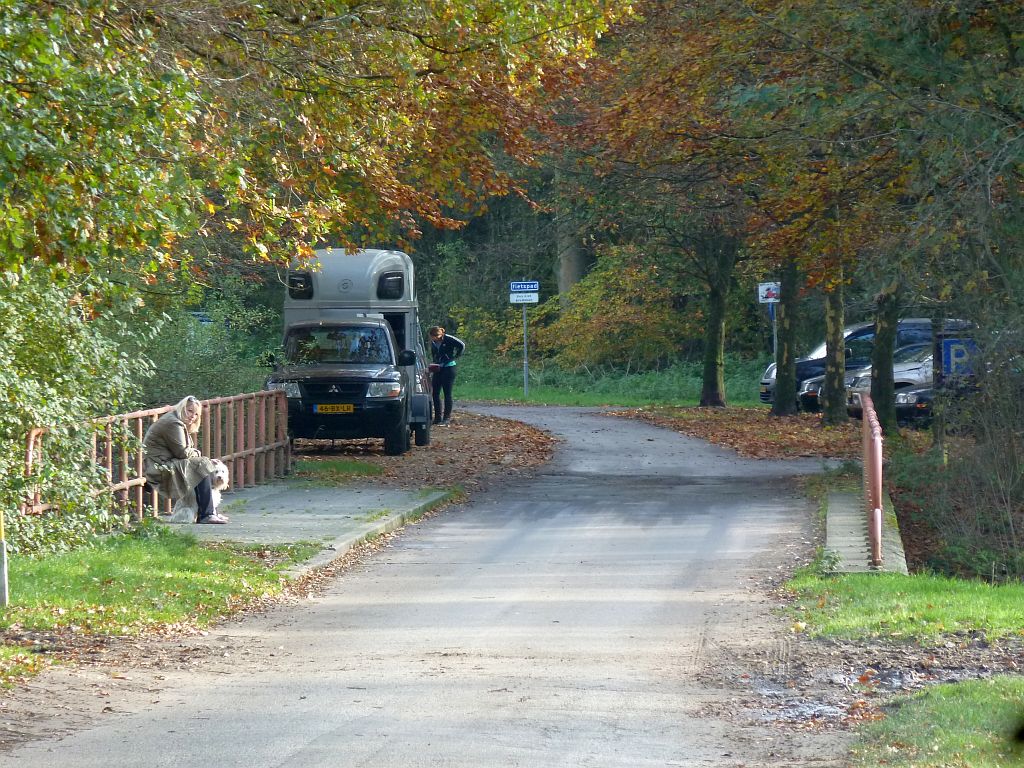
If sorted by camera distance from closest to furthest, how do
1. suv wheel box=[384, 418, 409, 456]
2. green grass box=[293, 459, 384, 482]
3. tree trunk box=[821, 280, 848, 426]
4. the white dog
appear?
1. the white dog
2. green grass box=[293, 459, 384, 482]
3. suv wheel box=[384, 418, 409, 456]
4. tree trunk box=[821, 280, 848, 426]

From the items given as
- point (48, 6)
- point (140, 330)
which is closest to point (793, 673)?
point (48, 6)

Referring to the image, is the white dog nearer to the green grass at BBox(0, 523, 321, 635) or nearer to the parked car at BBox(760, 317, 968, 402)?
the green grass at BBox(0, 523, 321, 635)

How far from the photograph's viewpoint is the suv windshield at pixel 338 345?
22.2 meters

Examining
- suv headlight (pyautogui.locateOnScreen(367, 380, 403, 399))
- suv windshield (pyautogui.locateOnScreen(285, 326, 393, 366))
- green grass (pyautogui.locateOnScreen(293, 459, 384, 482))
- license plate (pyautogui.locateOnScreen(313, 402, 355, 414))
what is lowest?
green grass (pyautogui.locateOnScreen(293, 459, 384, 482))

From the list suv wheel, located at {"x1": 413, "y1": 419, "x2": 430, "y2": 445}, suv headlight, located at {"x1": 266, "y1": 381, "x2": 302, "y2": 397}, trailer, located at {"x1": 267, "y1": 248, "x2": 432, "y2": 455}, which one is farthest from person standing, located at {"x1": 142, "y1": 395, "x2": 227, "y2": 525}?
suv wheel, located at {"x1": 413, "y1": 419, "x2": 430, "y2": 445}

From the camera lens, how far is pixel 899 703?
716cm

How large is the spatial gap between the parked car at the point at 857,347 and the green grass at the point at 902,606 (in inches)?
854

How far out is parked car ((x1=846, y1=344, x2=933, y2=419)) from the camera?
29703 millimetres

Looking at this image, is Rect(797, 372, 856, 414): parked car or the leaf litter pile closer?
the leaf litter pile

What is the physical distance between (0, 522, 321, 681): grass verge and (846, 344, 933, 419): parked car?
19363 millimetres

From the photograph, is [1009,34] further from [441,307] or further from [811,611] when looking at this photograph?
[441,307]

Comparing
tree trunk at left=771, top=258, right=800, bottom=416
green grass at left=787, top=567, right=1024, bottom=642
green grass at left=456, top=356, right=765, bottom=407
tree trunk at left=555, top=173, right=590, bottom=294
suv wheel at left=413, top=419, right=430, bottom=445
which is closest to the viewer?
green grass at left=787, top=567, right=1024, bottom=642

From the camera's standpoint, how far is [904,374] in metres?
30.3

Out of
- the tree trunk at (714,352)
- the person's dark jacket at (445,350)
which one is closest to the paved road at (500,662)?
the person's dark jacket at (445,350)
